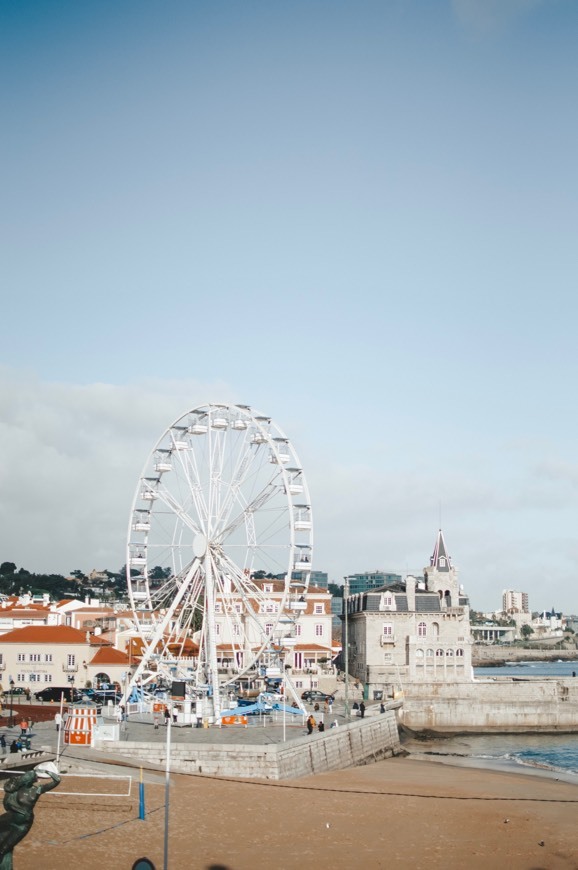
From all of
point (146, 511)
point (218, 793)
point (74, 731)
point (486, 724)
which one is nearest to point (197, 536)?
point (146, 511)

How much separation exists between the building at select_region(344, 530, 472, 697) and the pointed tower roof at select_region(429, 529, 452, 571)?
7908mm

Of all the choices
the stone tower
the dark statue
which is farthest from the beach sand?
the stone tower

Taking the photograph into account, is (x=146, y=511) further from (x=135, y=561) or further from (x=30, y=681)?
(x=30, y=681)

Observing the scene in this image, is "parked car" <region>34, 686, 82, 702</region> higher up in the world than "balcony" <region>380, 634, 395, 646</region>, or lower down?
lower down

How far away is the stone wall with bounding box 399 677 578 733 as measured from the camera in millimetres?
69500

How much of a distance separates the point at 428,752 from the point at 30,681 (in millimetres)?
29350

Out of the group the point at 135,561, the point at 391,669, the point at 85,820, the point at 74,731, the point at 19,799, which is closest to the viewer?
the point at 19,799

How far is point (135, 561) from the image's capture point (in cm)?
5475

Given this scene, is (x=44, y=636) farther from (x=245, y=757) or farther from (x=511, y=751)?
(x=245, y=757)

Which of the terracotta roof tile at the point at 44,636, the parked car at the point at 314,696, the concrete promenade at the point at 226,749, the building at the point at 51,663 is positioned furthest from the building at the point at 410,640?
the concrete promenade at the point at 226,749

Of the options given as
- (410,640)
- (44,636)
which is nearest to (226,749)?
(44,636)

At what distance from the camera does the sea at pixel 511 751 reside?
5178cm

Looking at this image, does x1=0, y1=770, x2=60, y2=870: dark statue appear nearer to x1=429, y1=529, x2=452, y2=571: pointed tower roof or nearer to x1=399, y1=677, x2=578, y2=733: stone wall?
x1=399, y1=677, x2=578, y2=733: stone wall

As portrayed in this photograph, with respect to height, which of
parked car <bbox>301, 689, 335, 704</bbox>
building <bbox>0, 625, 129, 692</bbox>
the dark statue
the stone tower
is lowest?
parked car <bbox>301, 689, 335, 704</bbox>
